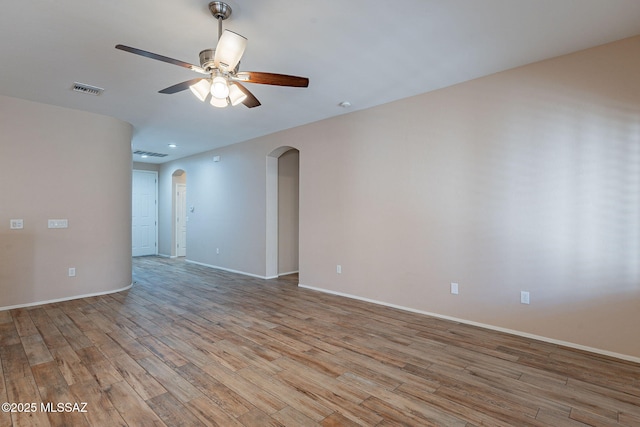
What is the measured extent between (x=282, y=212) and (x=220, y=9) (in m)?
4.31

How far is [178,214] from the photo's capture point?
8734 millimetres

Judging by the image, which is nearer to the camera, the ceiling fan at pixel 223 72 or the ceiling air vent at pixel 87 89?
the ceiling fan at pixel 223 72

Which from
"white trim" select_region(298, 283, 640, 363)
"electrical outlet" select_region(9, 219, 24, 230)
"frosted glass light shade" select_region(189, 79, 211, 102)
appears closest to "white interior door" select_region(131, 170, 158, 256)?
"electrical outlet" select_region(9, 219, 24, 230)

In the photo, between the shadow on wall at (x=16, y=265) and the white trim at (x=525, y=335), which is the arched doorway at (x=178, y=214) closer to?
the shadow on wall at (x=16, y=265)

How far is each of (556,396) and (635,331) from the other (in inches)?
47.6

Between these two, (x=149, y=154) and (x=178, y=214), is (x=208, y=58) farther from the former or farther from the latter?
(x=178, y=214)

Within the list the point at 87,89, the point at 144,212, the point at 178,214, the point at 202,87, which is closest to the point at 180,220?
the point at 178,214

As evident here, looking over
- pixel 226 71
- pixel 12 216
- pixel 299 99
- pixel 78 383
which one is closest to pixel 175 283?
pixel 12 216

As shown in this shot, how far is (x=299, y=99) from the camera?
405cm

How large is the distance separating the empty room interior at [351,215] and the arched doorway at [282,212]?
947 mm

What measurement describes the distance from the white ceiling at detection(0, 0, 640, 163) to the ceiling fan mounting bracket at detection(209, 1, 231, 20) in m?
0.04

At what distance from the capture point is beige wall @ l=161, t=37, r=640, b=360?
2.73 m

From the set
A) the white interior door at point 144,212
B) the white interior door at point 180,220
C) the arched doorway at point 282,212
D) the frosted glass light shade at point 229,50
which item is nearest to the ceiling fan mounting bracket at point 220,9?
the frosted glass light shade at point 229,50

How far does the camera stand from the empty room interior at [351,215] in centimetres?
220
